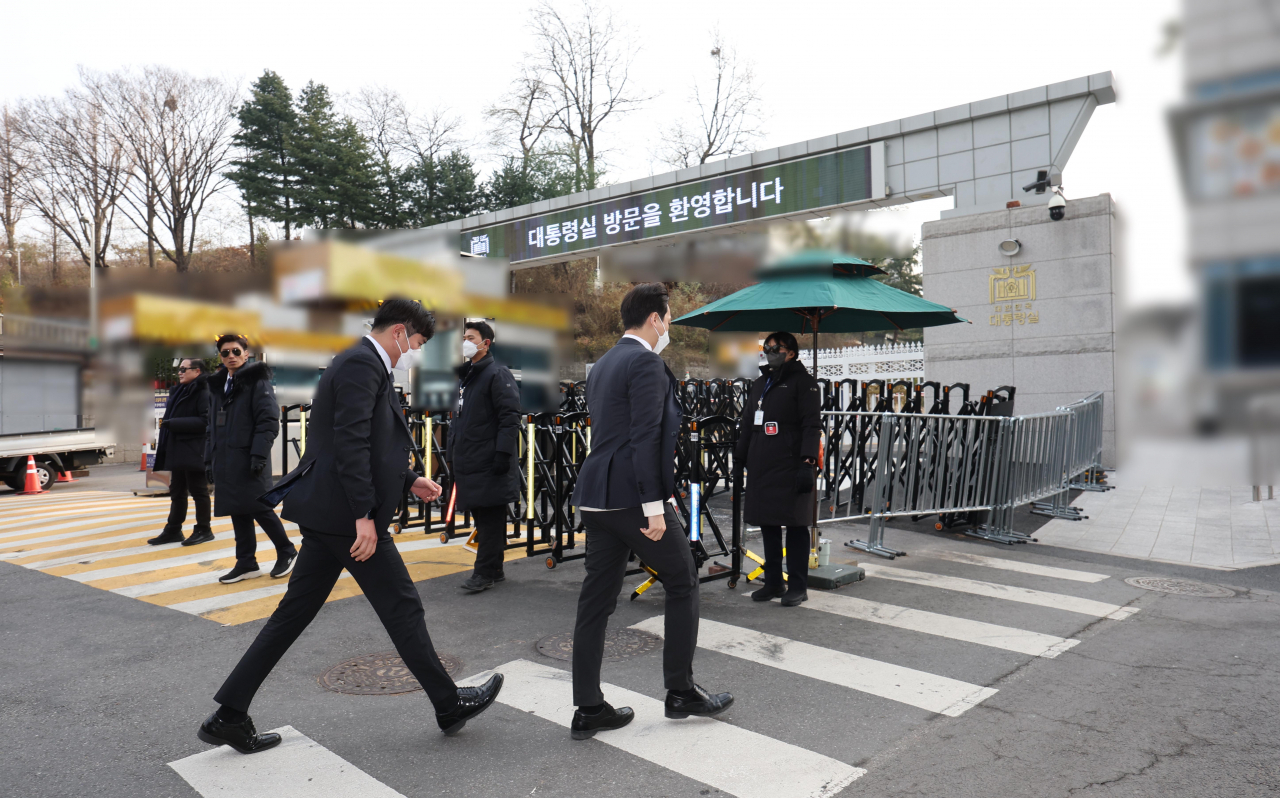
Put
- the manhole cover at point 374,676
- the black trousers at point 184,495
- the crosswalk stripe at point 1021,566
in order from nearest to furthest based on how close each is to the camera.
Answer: the manhole cover at point 374,676, the crosswalk stripe at point 1021,566, the black trousers at point 184,495

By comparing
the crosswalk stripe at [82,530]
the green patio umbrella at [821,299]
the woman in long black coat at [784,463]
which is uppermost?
the green patio umbrella at [821,299]

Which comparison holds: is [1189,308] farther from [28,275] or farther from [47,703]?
[28,275]

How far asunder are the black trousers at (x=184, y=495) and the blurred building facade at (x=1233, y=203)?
9.16 meters

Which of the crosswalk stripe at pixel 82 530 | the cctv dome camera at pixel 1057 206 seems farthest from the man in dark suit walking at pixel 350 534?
the cctv dome camera at pixel 1057 206

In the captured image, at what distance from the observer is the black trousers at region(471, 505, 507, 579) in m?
6.69

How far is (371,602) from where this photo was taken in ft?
12.5

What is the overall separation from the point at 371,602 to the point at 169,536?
599 centimetres

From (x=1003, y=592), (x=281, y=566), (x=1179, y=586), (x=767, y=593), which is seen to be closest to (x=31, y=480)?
(x=281, y=566)

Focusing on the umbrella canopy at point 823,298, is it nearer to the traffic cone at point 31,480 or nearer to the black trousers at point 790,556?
the black trousers at point 790,556

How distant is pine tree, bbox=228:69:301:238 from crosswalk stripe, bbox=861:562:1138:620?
35.1 m

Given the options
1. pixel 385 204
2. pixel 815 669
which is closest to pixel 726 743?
pixel 815 669

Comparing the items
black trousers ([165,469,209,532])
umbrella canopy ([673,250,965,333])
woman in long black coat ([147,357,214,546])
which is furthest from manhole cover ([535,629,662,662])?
black trousers ([165,469,209,532])

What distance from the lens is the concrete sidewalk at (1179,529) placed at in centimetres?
793

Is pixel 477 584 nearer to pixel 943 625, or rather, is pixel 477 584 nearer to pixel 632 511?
pixel 632 511
